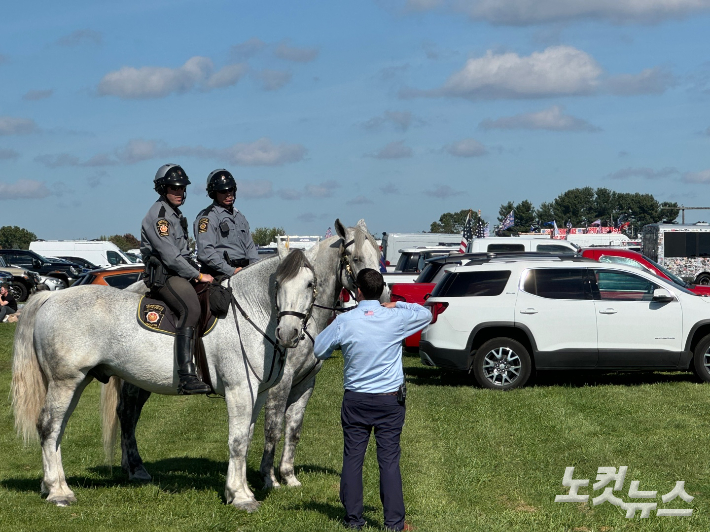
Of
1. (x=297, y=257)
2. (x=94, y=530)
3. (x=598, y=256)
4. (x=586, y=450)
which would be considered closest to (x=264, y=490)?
(x=94, y=530)

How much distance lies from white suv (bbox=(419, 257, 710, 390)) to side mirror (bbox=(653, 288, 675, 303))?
0.06ft

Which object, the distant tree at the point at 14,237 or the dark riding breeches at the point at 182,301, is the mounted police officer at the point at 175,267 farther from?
the distant tree at the point at 14,237

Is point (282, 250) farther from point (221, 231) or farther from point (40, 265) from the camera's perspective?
point (40, 265)

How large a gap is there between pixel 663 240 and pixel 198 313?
132ft

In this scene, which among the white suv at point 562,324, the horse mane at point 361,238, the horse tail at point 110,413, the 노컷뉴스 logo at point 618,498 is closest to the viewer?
the 노컷뉴스 logo at point 618,498

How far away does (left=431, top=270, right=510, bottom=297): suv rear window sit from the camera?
14930mm

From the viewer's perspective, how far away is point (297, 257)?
277 inches

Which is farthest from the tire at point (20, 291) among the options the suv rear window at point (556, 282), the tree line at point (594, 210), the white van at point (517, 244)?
the tree line at point (594, 210)

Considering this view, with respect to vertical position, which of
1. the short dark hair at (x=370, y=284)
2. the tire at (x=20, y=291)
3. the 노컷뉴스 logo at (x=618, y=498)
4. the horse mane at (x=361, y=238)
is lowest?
the 노컷뉴스 logo at (x=618, y=498)

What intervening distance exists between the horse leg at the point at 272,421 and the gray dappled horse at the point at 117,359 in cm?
23

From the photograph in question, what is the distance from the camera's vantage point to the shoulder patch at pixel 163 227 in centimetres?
759

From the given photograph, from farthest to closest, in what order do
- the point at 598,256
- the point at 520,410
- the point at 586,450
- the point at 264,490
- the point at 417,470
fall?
1. the point at 598,256
2. the point at 520,410
3. the point at 586,450
4. the point at 417,470
5. the point at 264,490

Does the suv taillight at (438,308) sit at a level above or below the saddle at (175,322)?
below

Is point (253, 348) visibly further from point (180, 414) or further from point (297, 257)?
point (180, 414)
